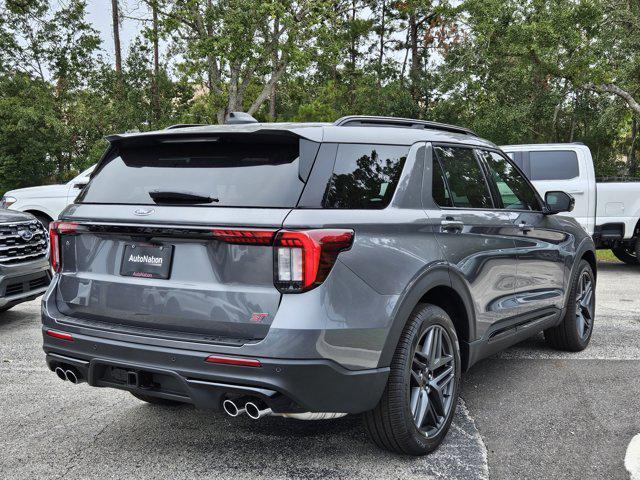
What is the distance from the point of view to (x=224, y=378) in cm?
277

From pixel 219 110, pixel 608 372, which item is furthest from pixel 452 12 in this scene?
pixel 608 372

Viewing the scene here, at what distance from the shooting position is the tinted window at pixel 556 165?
36.3ft

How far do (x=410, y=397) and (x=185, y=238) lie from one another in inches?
54.8

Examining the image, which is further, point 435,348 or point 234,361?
point 435,348

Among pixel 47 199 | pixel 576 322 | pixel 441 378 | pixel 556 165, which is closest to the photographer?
pixel 441 378

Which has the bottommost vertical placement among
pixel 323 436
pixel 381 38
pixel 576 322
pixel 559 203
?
pixel 323 436

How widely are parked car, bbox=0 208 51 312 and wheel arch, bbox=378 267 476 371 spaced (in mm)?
4523

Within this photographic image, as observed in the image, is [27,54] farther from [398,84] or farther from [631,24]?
[631,24]

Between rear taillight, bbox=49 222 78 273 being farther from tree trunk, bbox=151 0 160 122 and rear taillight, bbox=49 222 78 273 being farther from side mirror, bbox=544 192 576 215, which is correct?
tree trunk, bbox=151 0 160 122

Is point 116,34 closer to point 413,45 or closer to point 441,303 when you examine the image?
point 413,45

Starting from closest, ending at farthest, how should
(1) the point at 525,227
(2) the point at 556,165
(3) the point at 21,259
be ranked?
(1) the point at 525,227, (3) the point at 21,259, (2) the point at 556,165

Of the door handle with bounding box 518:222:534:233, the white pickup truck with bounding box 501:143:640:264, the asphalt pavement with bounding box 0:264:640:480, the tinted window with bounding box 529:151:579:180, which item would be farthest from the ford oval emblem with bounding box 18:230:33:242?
the tinted window with bounding box 529:151:579:180

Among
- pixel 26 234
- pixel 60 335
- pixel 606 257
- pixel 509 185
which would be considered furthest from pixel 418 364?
pixel 606 257

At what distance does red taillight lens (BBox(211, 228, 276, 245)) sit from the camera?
2760mm
